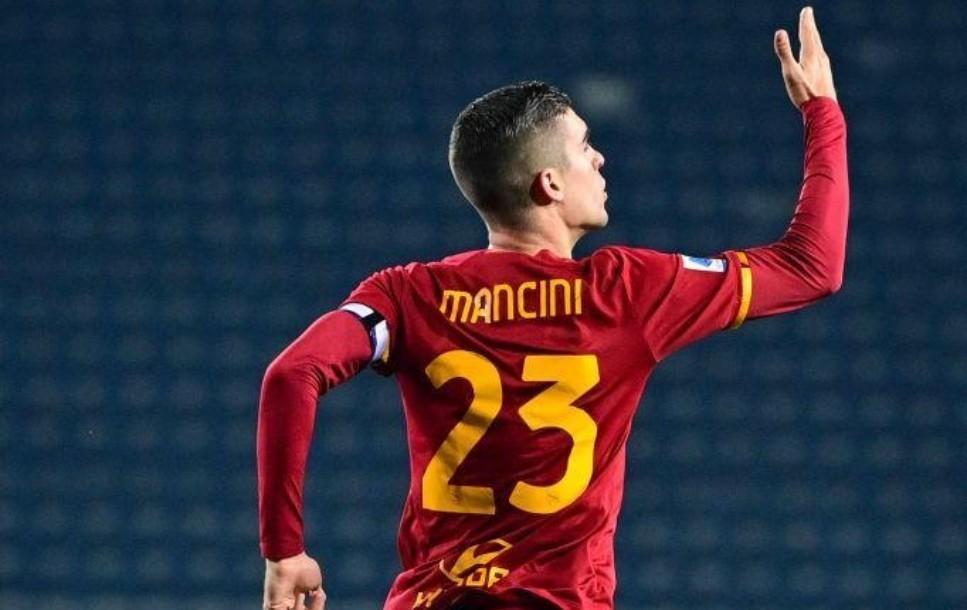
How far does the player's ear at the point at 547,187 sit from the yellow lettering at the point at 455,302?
227mm

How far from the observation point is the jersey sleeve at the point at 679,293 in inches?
100

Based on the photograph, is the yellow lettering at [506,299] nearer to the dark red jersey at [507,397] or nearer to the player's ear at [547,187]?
the dark red jersey at [507,397]

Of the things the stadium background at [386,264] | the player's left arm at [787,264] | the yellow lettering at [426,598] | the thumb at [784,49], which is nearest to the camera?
the yellow lettering at [426,598]

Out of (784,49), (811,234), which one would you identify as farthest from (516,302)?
(784,49)

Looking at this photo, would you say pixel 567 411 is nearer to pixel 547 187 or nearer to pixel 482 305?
pixel 482 305

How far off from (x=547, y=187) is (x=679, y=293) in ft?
0.92

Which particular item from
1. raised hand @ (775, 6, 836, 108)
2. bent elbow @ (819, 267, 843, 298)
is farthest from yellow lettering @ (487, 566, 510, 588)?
raised hand @ (775, 6, 836, 108)

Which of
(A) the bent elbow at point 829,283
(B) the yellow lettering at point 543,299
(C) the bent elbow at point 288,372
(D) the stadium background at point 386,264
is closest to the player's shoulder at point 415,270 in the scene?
(B) the yellow lettering at point 543,299

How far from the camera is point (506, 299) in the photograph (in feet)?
8.35

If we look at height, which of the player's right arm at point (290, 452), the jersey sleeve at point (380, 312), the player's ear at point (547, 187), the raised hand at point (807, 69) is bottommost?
the player's right arm at point (290, 452)

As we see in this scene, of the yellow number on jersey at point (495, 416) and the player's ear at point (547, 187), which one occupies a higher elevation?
the player's ear at point (547, 187)

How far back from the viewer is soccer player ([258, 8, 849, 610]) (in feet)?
7.97

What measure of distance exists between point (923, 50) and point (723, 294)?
370 cm

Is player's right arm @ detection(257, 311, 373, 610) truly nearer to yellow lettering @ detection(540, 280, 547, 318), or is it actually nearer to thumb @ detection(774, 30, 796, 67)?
yellow lettering @ detection(540, 280, 547, 318)
